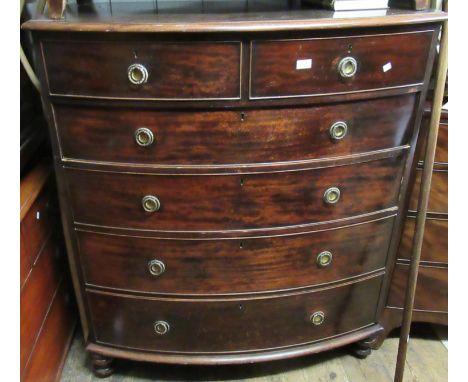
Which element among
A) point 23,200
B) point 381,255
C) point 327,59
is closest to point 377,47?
point 327,59

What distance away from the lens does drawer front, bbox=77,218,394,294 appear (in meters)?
1.24

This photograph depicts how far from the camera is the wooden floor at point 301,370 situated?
1.50 m

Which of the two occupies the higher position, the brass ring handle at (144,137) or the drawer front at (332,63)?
the drawer front at (332,63)

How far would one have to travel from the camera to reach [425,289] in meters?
1.50

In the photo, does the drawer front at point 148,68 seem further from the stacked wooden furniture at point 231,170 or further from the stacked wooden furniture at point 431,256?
the stacked wooden furniture at point 431,256

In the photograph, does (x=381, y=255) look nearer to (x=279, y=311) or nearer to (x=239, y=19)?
(x=279, y=311)

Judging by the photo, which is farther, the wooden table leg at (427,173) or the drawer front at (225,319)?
the drawer front at (225,319)

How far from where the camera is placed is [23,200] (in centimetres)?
118

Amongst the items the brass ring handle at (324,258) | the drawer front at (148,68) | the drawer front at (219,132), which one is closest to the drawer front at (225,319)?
the brass ring handle at (324,258)

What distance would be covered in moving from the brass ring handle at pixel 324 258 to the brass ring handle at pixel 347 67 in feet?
1.70

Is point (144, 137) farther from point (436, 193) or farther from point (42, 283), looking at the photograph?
point (436, 193)

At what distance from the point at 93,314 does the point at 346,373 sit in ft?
2.90

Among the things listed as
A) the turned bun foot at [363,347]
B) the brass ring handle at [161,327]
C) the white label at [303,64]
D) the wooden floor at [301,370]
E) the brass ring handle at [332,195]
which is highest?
the white label at [303,64]

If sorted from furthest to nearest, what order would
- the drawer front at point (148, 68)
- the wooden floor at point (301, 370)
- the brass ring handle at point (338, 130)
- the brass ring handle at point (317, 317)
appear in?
1. the wooden floor at point (301, 370)
2. the brass ring handle at point (317, 317)
3. the brass ring handle at point (338, 130)
4. the drawer front at point (148, 68)
